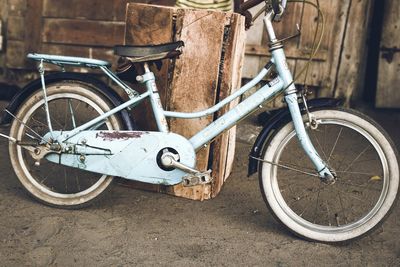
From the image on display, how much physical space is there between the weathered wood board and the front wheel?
1.42 meters

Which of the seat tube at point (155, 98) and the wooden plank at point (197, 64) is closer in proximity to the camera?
the seat tube at point (155, 98)

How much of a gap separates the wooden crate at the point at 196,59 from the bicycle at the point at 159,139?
0.55ft

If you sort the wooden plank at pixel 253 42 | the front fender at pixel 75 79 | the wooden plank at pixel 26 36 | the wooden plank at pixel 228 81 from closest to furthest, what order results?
the front fender at pixel 75 79, the wooden plank at pixel 228 81, the wooden plank at pixel 253 42, the wooden plank at pixel 26 36

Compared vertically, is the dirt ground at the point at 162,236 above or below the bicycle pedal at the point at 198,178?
below

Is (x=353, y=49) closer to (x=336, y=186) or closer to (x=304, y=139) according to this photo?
(x=336, y=186)

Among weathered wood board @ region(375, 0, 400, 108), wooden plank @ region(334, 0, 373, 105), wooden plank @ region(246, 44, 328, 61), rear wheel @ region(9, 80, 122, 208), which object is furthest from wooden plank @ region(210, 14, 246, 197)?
weathered wood board @ region(375, 0, 400, 108)

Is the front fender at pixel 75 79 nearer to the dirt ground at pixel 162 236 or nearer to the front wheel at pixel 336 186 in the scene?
the dirt ground at pixel 162 236

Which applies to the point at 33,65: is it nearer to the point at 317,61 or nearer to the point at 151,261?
the point at 317,61

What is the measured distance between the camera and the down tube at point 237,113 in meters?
2.98

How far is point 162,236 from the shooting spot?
10.1ft

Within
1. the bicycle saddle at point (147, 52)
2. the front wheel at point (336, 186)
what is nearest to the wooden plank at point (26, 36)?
the front wheel at point (336, 186)

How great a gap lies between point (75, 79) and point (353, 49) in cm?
326

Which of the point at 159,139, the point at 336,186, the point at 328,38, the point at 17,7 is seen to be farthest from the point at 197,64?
the point at 17,7

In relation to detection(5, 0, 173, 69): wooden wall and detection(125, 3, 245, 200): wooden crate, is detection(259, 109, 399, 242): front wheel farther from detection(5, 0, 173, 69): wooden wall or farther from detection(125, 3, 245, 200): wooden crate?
detection(5, 0, 173, 69): wooden wall
